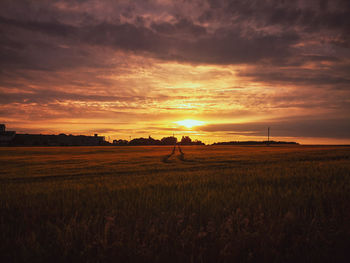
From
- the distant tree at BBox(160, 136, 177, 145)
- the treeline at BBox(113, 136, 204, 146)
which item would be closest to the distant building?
the treeline at BBox(113, 136, 204, 146)

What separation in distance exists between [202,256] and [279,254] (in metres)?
1.12

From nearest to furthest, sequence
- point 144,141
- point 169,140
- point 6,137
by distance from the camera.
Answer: point 6,137 < point 144,141 < point 169,140

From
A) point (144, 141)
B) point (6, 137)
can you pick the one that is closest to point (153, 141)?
point (144, 141)

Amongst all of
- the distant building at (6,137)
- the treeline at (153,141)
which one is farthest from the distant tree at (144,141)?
the distant building at (6,137)

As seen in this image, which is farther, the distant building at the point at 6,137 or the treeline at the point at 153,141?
the treeline at the point at 153,141

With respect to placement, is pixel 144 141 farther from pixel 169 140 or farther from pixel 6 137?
pixel 6 137

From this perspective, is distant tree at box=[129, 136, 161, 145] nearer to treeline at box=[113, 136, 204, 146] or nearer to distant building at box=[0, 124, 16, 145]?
treeline at box=[113, 136, 204, 146]

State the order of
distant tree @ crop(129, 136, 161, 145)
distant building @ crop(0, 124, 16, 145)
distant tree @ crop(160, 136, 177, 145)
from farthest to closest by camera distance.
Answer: distant tree @ crop(160, 136, 177, 145), distant tree @ crop(129, 136, 161, 145), distant building @ crop(0, 124, 16, 145)

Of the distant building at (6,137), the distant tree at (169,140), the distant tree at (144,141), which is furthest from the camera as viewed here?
the distant tree at (169,140)

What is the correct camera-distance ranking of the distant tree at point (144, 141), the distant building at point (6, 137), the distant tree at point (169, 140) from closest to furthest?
the distant building at point (6, 137) → the distant tree at point (144, 141) → the distant tree at point (169, 140)

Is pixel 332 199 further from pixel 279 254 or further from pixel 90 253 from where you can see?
pixel 90 253

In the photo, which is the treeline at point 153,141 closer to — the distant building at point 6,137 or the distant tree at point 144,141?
the distant tree at point 144,141

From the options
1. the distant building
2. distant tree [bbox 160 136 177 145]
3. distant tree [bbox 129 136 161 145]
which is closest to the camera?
the distant building

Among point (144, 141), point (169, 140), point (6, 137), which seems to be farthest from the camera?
point (169, 140)
